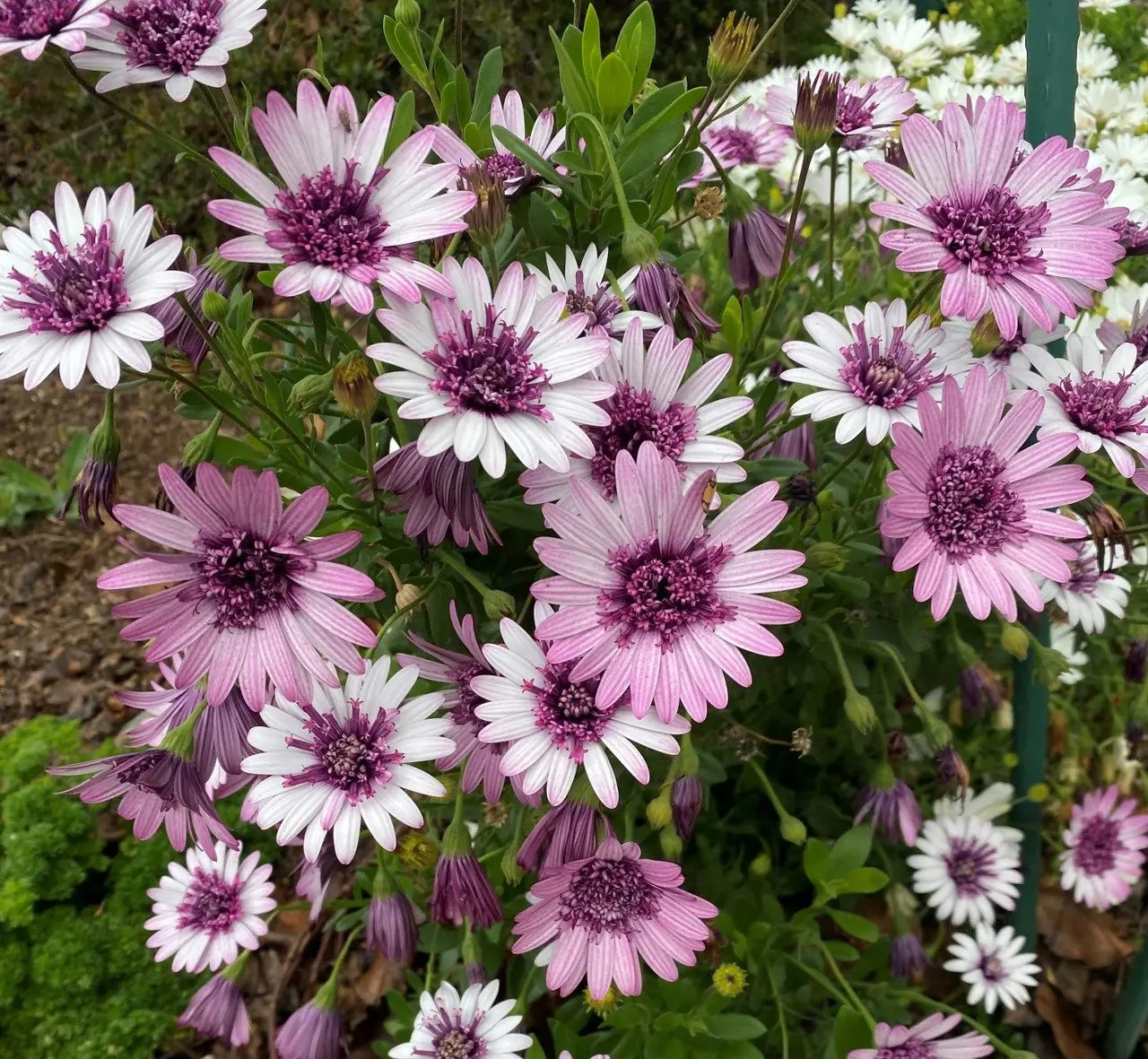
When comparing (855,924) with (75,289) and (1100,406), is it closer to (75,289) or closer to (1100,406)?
(1100,406)

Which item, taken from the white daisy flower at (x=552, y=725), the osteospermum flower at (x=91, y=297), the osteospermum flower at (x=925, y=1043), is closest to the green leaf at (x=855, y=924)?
the osteospermum flower at (x=925, y=1043)

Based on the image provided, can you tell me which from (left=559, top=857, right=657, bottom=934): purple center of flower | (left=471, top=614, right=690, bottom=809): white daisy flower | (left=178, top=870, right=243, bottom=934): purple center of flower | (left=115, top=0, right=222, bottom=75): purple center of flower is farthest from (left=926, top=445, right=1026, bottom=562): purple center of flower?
(left=178, top=870, right=243, bottom=934): purple center of flower

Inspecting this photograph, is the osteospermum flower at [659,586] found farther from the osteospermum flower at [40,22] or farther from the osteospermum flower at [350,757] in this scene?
the osteospermum flower at [40,22]

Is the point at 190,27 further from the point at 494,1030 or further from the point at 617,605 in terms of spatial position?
the point at 494,1030

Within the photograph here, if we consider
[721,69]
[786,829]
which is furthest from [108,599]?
[721,69]

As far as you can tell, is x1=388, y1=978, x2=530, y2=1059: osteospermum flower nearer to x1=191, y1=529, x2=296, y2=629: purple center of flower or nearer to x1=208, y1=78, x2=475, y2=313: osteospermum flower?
x1=191, y1=529, x2=296, y2=629: purple center of flower

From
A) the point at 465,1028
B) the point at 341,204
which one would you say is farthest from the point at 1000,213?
the point at 465,1028
